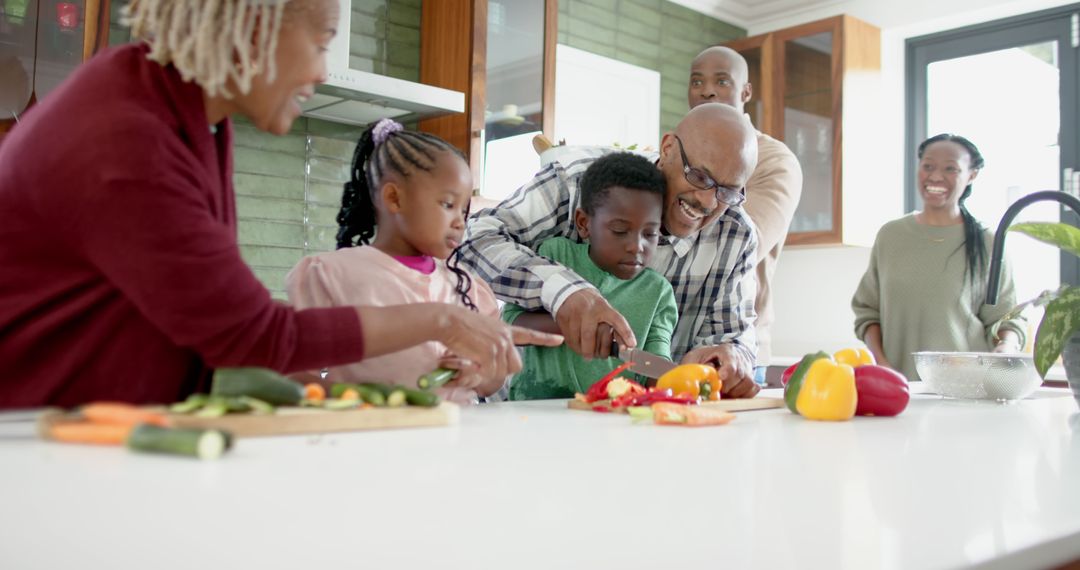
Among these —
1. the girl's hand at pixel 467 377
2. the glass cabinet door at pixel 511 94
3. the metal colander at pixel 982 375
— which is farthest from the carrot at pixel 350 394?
the glass cabinet door at pixel 511 94

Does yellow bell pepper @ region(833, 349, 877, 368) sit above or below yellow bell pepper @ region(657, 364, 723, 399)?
above

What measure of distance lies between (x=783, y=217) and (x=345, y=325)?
2.08 metres

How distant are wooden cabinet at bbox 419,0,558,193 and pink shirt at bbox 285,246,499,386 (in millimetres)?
2329

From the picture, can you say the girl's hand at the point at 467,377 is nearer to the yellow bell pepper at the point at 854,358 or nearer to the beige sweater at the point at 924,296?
the yellow bell pepper at the point at 854,358

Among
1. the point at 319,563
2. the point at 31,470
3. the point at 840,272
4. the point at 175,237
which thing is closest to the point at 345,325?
the point at 175,237

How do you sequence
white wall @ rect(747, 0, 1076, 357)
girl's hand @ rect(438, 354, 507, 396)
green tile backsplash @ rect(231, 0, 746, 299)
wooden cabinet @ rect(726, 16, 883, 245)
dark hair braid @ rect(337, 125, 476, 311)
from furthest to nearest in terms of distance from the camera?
white wall @ rect(747, 0, 1076, 357) < wooden cabinet @ rect(726, 16, 883, 245) < green tile backsplash @ rect(231, 0, 746, 299) < dark hair braid @ rect(337, 125, 476, 311) < girl's hand @ rect(438, 354, 507, 396)

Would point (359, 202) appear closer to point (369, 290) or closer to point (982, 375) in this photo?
point (369, 290)

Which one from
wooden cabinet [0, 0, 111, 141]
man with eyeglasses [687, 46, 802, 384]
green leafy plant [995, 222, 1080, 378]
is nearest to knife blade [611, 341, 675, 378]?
green leafy plant [995, 222, 1080, 378]

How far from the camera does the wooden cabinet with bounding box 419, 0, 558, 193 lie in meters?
3.77

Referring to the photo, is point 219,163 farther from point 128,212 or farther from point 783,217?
point 783,217

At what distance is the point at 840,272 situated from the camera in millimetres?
5152

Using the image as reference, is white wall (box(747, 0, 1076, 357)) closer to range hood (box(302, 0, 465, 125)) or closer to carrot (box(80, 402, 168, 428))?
range hood (box(302, 0, 465, 125))

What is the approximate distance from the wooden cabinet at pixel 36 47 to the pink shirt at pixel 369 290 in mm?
1888

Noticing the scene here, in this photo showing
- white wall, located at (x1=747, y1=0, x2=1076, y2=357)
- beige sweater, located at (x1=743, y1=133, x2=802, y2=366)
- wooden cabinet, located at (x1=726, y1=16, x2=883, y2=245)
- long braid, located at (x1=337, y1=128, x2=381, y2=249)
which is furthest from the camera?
white wall, located at (x1=747, y1=0, x2=1076, y2=357)
